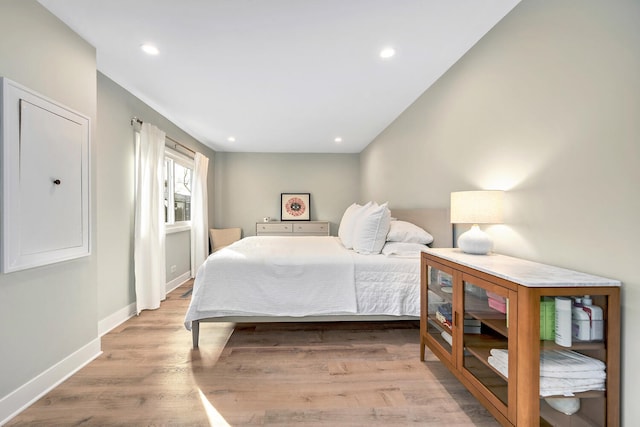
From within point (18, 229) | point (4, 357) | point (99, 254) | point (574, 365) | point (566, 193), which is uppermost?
point (566, 193)

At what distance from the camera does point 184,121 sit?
3.73 meters

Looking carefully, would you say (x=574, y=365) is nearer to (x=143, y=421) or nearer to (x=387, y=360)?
(x=387, y=360)

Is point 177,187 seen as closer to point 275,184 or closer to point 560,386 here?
point 275,184

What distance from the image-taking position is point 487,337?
1413 mm

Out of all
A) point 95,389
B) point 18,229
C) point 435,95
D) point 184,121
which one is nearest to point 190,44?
point 18,229

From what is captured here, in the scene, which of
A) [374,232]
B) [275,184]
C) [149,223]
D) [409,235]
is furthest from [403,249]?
[275,184]

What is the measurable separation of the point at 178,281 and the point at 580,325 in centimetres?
426

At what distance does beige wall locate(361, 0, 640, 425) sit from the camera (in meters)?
1.13

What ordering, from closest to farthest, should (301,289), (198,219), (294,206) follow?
(301,289)
(198,219)
(294,206)

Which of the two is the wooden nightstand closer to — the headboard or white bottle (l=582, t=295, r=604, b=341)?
the headboard

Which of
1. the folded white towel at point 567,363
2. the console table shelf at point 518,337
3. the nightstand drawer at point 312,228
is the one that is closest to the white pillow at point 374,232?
the console table shelf at point 518,337

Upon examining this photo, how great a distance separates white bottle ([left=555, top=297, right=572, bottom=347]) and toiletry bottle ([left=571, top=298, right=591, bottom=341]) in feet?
0.10

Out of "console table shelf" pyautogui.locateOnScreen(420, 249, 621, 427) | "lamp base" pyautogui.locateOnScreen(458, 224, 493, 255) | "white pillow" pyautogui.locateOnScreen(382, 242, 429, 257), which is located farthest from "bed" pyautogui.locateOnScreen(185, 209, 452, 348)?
"console table shelf" pyautogui.locateOnScreen(420, 249, 621, 427)

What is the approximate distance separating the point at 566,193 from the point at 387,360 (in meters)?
1.52
